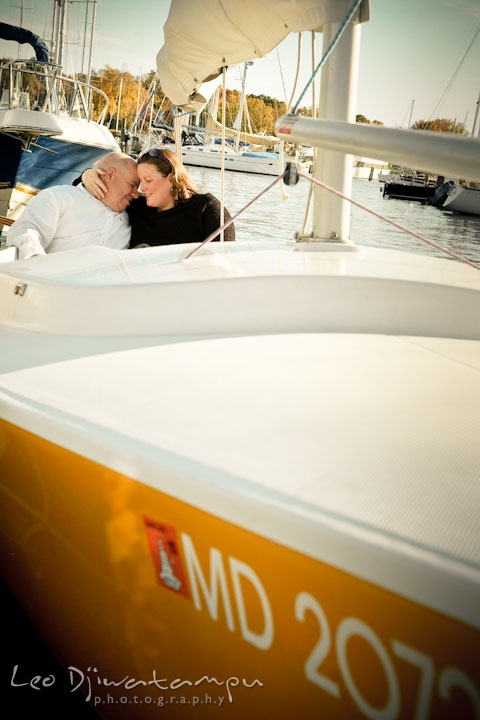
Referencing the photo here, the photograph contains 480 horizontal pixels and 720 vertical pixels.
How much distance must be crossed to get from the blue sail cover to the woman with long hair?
9505 millimetres

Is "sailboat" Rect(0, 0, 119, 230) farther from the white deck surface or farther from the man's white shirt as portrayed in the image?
the white deck surface

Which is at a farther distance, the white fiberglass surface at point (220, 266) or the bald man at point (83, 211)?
the bald man at point (83, 211)

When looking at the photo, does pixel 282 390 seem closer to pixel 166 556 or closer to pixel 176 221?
pixel 166 556

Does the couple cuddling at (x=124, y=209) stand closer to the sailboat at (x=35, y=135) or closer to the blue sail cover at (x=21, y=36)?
the sailboat at (x=35, y=135)

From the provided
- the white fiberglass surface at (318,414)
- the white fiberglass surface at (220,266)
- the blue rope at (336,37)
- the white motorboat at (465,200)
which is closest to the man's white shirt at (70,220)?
the white fiberglass surface at (220,266)

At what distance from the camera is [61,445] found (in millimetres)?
1299

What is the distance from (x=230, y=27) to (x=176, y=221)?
99 cm

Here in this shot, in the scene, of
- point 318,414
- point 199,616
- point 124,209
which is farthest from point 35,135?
point 199,616

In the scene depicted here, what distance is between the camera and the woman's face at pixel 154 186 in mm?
3164

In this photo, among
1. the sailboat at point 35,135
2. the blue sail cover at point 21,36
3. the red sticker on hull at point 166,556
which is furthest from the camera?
the blue sail cover at point 21,36

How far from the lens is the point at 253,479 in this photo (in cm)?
105

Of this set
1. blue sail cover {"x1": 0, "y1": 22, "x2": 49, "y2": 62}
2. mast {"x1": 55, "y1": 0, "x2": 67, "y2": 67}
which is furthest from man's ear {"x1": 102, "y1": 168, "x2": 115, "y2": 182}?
mast {"x1": 55, "y1": 0, "x2": 67, "y2": 67}

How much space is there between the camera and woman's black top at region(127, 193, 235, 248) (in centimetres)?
331

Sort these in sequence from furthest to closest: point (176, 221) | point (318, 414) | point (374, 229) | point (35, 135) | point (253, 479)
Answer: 1. point (374, 229)
2. point (35, 135)
3. point (176, 221)
4. point (318, 414)
5. point (253, 479)
